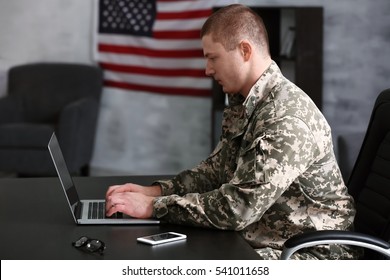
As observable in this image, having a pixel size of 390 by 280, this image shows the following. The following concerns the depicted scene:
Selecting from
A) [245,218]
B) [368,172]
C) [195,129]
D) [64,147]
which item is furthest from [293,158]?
[195,129]

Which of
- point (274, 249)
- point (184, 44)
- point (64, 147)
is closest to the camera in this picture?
point (274, 249)

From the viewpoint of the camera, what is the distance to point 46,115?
601 centimetres

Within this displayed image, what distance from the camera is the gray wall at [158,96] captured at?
5.77 meters

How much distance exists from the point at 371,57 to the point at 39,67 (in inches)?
98.7

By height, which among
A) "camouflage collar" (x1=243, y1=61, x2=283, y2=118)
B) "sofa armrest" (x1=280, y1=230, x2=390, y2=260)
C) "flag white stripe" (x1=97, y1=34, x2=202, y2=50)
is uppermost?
"camouflage collar" (x1=243, y1=61, x2=283, y2=118)

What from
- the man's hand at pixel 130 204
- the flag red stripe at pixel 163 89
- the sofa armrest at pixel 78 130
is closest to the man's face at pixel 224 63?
the man's hand at pixel 130 204

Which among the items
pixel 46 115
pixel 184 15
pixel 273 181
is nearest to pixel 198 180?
pixel 273 181

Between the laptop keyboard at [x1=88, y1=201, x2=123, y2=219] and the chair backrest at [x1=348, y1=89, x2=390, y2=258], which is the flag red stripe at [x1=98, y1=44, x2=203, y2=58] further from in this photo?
the laptop keyboard at [x1=88, y1=201, x2=123, y2=219]

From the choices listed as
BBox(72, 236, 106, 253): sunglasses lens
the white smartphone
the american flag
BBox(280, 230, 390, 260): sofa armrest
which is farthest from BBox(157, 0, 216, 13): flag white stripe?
BBox(72, 236, 106, 253): sunglasses lens

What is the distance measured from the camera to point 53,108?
5992 mm

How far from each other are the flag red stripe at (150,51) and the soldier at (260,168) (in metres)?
3.57

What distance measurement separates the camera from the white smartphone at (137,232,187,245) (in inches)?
74.6

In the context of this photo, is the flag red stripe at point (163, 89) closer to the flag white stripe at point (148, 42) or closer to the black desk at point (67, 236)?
the flag white stripe at point (148, 42)
